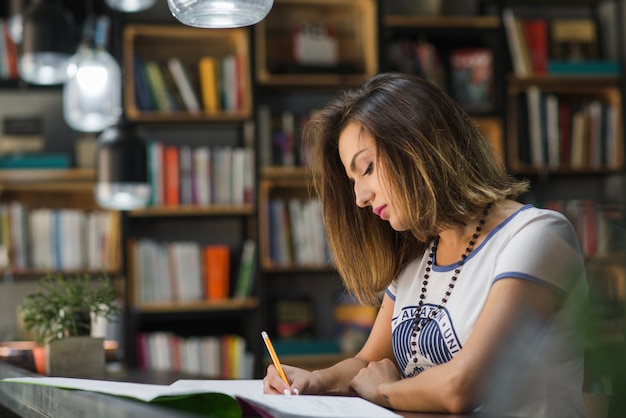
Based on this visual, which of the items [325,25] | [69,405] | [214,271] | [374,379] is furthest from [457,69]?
[69,405]

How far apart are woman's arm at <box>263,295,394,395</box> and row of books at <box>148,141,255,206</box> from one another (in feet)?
7.97

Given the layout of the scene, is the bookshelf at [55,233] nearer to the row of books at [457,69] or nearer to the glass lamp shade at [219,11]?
the row of books at [457,69]

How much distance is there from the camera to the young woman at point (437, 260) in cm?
127

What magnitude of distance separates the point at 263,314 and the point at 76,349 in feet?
6.92

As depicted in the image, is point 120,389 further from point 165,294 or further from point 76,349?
point 165,294

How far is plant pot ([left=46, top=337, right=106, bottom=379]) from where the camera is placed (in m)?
1.93

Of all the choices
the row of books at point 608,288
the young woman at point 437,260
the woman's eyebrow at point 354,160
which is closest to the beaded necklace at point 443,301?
the young woman at point 437,260

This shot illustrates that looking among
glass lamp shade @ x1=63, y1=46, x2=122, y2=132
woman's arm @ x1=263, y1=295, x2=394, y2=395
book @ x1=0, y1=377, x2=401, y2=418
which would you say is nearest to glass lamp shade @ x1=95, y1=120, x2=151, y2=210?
glass lamp shade @ x1=63, y1=46, x2=122, y2=132

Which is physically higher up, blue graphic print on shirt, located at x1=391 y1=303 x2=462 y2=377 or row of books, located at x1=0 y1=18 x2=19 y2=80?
row of books, located at x1=0 y1=18 x2=19 y2=80

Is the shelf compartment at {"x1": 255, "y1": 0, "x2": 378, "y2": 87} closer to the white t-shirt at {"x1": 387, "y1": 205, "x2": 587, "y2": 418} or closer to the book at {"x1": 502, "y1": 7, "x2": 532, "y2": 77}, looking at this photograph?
the book at {"x1": 502, "y1": 7, "x2": 532, "y2": 77}

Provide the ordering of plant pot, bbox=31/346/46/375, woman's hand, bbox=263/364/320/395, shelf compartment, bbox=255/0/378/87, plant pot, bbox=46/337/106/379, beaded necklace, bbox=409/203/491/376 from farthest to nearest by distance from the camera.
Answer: shelf compartment, bbox=255/0/378/87 < plant pot, bbox=31/346/46/375 < plant pot, bbox=46/337/106/379 < beaded necklace, bbox=409/203/491/376 < woman's hand, bbox=263/364/320/395

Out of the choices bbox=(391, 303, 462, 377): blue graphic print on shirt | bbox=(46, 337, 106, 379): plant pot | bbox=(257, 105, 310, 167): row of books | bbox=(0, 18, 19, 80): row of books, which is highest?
bbox=(0, 18, 19, 80): row of books

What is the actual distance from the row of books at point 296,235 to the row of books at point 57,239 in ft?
2.34

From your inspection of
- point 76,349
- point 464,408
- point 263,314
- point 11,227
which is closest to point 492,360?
point 464,408
